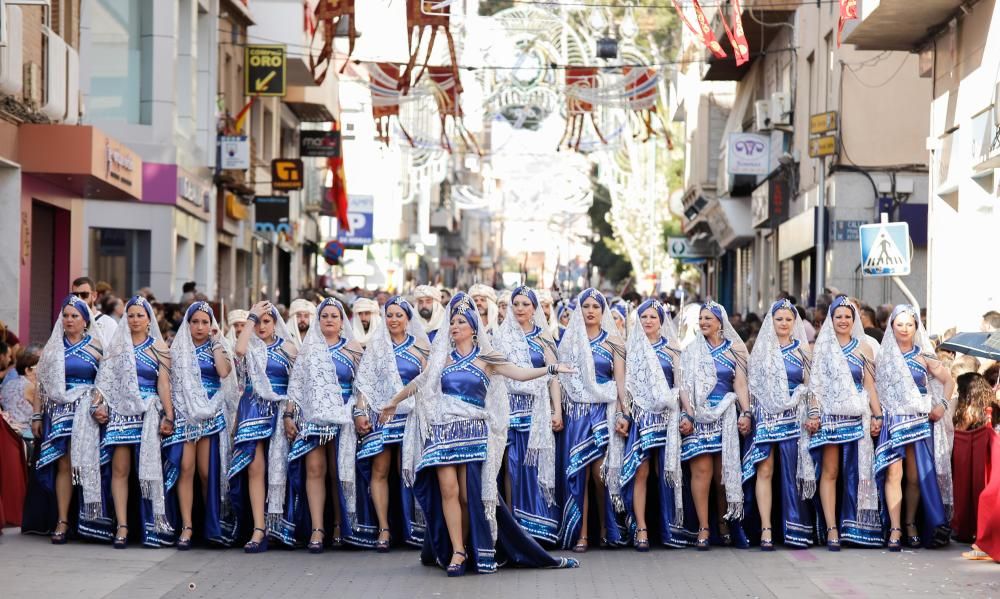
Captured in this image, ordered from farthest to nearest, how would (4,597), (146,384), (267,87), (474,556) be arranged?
(267,87), (146,384), (474,556), (4,597)

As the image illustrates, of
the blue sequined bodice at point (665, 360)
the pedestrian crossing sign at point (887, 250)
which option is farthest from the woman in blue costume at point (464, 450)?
the pedestrian crossing sign at point (887, 250)

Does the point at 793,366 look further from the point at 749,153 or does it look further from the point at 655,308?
the point at 749,153

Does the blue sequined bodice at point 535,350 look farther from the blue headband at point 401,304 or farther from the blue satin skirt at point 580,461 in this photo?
the blue headband at point 401,304

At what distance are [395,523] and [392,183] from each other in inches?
2209

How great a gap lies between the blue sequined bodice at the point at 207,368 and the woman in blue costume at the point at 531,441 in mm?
2177

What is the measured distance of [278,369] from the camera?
12.2m

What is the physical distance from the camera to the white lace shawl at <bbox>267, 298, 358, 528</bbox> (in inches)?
471

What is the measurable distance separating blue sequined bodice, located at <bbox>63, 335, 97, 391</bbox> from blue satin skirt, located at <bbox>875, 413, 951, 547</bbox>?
5979 mm

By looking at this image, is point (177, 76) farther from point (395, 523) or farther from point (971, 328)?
point (395, 523)

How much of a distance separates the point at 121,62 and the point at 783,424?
18257mm

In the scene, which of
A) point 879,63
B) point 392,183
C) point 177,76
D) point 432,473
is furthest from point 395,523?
point 392,183

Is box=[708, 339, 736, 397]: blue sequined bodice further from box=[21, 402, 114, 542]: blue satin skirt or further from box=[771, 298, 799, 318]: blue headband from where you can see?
box=[21, 402, 114, 542]: blue satin skirt

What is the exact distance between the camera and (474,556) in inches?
427

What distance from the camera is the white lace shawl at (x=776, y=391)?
480 inches
